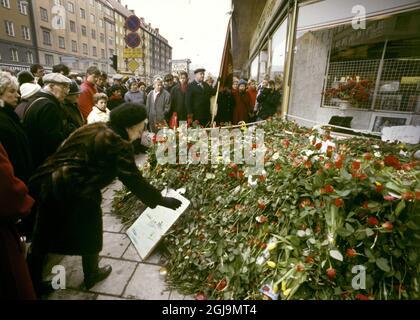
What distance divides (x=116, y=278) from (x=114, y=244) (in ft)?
1.85

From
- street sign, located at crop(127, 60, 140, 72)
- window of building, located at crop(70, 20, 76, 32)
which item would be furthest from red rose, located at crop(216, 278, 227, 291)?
window of building, located at crop(70, 20, 76, 32)

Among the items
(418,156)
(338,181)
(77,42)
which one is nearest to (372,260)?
(338,181)

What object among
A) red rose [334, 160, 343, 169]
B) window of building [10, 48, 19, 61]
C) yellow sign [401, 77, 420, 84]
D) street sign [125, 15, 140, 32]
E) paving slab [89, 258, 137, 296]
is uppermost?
window of building [10, 48, 19, 61]

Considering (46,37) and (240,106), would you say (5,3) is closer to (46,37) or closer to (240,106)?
(46,37)

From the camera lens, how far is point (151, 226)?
2.84m

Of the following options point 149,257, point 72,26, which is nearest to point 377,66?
point 149,257

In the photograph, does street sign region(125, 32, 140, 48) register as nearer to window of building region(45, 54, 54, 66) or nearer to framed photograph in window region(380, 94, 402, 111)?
framed photograph in window region(380, 94, 402, 111)

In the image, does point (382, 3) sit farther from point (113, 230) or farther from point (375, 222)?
Result: point (113, 230)

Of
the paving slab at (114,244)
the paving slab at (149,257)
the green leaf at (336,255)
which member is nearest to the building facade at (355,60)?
the green leaf at (336,255)

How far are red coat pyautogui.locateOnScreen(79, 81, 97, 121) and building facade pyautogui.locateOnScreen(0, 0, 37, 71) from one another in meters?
26.9

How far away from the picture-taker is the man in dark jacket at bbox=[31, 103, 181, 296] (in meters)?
1.89

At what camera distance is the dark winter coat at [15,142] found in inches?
83.4

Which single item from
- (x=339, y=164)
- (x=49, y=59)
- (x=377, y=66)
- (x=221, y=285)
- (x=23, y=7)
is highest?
(x=23, y=7)

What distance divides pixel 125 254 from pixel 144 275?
1.43 ft
